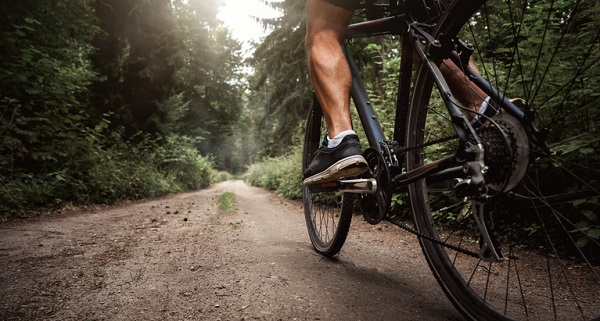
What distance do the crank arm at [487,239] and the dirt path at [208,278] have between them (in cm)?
37

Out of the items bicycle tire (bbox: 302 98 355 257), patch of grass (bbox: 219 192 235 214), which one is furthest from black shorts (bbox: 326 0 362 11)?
patch of grass (bbox: 219 192 235 214)

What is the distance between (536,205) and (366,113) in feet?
2.98

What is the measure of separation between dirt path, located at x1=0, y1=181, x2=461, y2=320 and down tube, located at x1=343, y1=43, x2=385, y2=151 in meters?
0.75

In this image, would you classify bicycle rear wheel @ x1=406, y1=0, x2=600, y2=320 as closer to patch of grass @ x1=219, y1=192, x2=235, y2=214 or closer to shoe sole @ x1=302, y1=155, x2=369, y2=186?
shoe sole @ x1=302, y1=155, x2=369, y2=186

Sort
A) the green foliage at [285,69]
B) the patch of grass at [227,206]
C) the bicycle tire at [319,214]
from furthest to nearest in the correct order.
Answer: the green foliage at [285,69], the patch of grass at [227,206], the bicycle tire at [319,214]

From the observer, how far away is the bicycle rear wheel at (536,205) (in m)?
1.08

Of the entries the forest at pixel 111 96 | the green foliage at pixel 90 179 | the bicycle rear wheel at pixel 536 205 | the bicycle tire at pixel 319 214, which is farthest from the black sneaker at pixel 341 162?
the green foliage at pixel 90 179

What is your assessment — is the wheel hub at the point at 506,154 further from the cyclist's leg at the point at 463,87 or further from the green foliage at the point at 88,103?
the green foliage at the point at 88,103

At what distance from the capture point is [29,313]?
1.22 meters

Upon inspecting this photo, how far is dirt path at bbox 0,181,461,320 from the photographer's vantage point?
128 centimetres

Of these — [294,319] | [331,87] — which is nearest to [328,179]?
[331,87]

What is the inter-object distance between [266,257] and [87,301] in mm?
1002

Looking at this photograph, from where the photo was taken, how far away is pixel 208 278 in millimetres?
1661

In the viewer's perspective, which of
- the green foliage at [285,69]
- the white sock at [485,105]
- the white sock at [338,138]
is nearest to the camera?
the white sock at [485,105]
